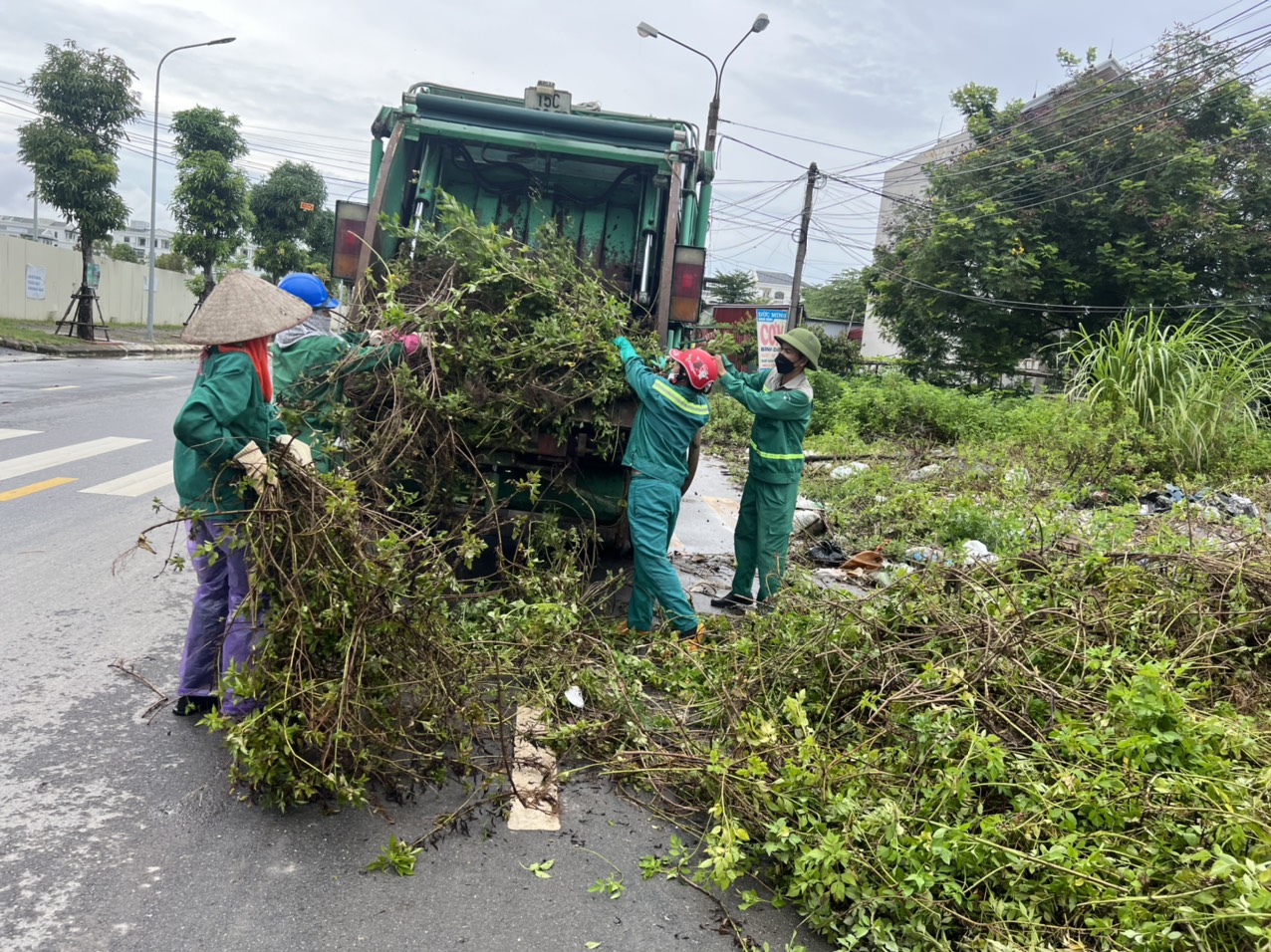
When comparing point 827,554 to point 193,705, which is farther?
point 827,554

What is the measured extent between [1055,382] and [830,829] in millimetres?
18158

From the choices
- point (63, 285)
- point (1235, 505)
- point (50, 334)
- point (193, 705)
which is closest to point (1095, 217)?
point (1235, 505)

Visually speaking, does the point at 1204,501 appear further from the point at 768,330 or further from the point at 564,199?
the point at 564,199

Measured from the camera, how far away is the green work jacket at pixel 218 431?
3213 millimetres

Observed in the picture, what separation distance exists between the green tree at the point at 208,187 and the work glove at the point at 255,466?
24566mm

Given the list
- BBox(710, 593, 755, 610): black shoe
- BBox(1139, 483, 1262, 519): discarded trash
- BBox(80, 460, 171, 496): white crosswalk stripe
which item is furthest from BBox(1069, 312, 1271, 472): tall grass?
BBox(80, 460, 171, 496): white crosswalk stripe

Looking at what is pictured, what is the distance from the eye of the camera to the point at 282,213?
34906 millimetres

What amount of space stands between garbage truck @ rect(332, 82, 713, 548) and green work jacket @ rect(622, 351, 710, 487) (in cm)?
22

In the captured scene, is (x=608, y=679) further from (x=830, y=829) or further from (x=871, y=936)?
(x=871, y=936)

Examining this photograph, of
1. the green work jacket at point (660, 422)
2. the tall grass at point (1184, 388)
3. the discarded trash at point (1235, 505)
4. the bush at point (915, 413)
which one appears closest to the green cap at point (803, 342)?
the green work jacket at point (660, 422)

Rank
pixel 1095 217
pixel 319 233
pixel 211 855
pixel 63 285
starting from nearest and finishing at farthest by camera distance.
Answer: pixel 211 855 < pixel 1095 217 < pixel 63 285 < pixel 319 233

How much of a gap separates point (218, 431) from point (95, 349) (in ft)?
67.5

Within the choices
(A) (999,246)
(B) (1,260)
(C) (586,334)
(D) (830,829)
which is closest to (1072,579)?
(D) (830,829)

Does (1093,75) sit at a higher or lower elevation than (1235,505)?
higher
